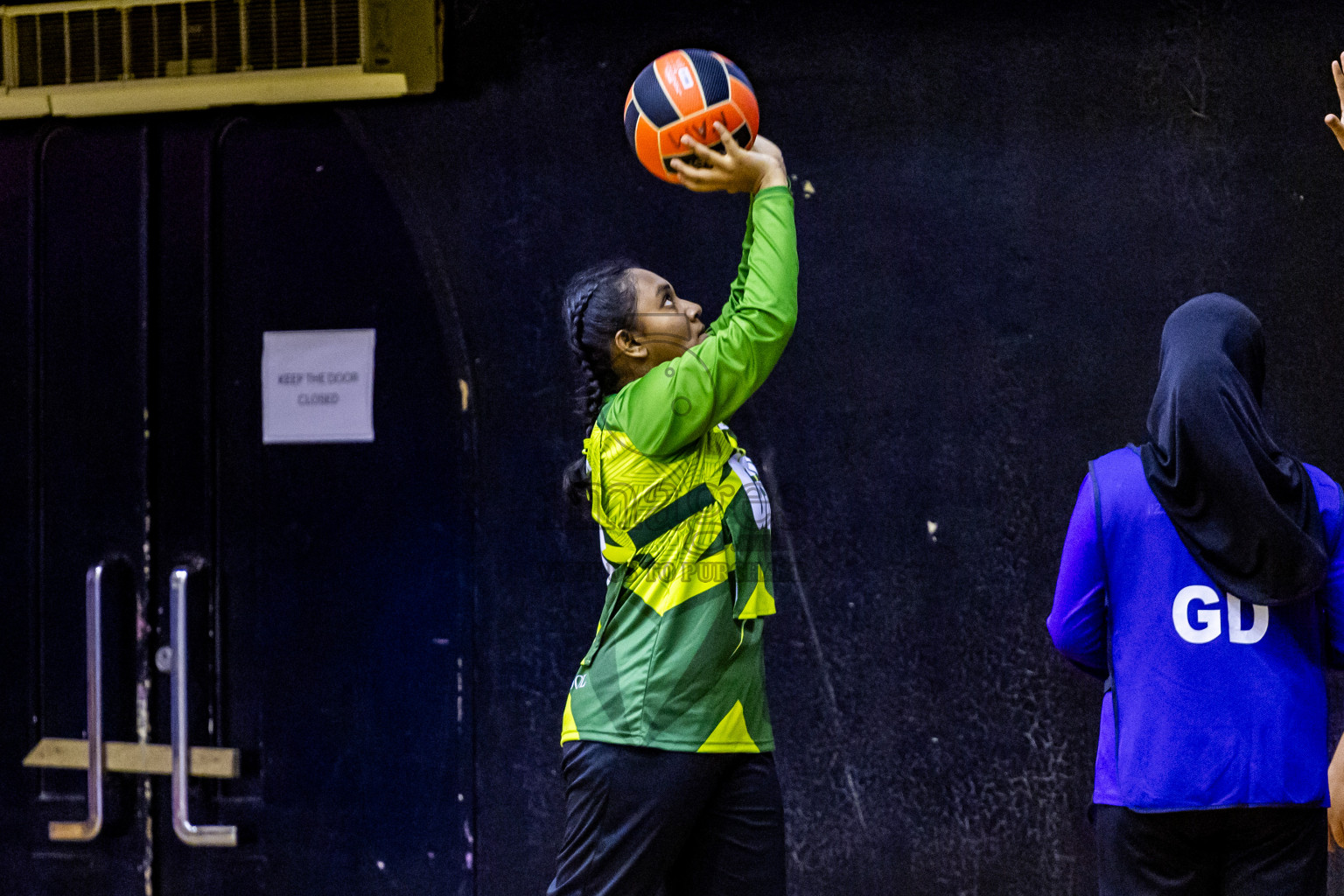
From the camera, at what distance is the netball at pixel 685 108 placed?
8.32ft

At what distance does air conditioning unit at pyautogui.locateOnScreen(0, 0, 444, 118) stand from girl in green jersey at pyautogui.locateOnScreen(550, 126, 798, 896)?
1.65 meters

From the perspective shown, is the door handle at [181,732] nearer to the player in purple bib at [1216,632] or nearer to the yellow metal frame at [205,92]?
the yellow metal frame at [205,92]

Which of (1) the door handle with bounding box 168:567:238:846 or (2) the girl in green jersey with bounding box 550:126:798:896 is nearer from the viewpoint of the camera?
(2) the girl in green jersey with bounding box 550:126:798:896

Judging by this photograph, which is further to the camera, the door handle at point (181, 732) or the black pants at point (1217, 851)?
the door handle at point (181, 732)

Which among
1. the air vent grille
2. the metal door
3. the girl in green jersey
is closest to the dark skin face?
the girl in green jersey

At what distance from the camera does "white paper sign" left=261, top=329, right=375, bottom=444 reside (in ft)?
12.7

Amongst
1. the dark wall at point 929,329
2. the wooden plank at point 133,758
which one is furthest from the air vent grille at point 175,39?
the wooden plank at point 133,758

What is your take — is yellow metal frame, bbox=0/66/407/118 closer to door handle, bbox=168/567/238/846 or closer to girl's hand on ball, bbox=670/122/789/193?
door handle, bbox=168/567/238/846

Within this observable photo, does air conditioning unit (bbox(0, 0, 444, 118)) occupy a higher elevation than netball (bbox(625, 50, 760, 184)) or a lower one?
higher

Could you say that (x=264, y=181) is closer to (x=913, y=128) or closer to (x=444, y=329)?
(x=444, y=329)

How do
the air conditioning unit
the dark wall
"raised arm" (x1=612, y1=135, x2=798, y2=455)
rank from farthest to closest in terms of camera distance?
1. the air conditioning unit
2. the dark wall
3. "raised arm" (x1=612, y1=135, x2=798, y2=455)

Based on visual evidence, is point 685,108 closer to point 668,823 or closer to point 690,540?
point 690,540

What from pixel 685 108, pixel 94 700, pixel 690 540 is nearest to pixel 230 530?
pixel 94 700

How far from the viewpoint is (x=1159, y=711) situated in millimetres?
2221
